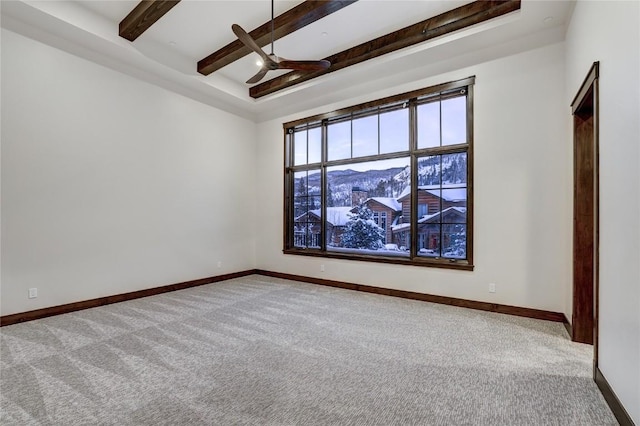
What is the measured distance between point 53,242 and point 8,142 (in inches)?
47.4

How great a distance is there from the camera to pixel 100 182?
4172mm

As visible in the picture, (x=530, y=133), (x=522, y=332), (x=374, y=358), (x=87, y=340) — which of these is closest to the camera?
(x=374, y=358)

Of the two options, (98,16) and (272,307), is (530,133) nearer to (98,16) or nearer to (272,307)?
(272,307)

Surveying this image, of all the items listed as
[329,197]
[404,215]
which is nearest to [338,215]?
[329,197]

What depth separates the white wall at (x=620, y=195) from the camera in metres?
1.67

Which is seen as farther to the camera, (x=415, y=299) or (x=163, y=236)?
(x=163, y=236)

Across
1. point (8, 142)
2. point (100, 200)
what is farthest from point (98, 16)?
point (100, 200)

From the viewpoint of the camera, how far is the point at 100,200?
164 inches

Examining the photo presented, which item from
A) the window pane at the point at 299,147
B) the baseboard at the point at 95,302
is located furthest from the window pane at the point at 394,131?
the baseboard at the point at 95,302

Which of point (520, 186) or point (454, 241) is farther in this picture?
point (454, 241)

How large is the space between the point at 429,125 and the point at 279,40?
244 centimetres

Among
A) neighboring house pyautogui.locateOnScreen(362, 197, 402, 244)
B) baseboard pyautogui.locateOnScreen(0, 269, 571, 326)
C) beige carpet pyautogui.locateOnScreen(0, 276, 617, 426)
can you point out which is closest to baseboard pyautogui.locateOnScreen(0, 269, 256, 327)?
baseboard pyautogui.locateOnScreen(0, 269, 571, 326)

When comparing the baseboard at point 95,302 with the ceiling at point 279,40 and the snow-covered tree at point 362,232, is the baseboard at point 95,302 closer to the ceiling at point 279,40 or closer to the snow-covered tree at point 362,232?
the snow-covered tree at point 362,232

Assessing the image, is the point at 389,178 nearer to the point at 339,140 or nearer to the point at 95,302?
the point at 339,140
